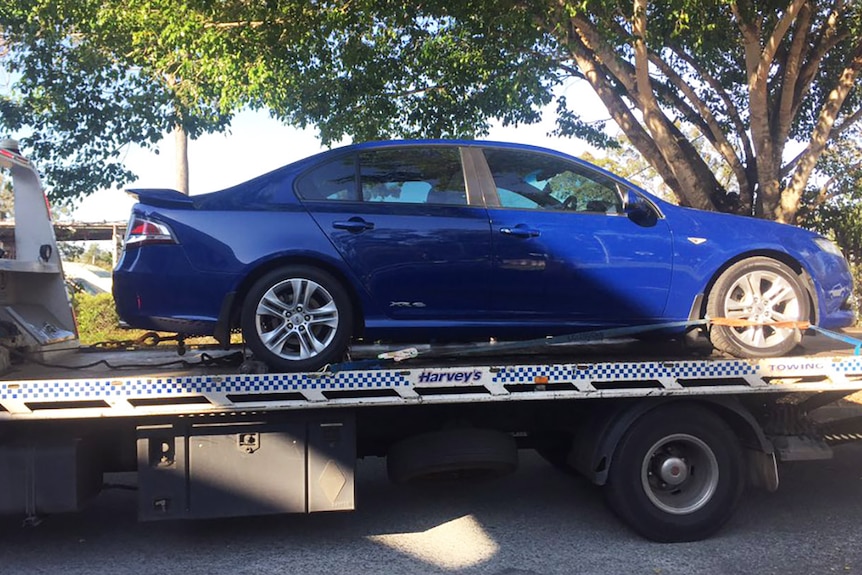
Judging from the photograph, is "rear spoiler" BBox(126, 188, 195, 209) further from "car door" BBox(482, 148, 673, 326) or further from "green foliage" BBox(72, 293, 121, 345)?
"green foliage" BBox(72, 293, 121, 345)

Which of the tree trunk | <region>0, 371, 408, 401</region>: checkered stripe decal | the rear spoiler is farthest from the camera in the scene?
the tree trunk

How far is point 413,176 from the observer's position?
4.67m

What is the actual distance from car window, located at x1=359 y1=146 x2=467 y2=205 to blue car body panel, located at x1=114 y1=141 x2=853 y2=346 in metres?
0.06

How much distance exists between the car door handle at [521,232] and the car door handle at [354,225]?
0.87 metres

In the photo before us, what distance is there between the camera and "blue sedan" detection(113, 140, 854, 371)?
4250mm

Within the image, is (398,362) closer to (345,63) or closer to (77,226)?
(345,63)

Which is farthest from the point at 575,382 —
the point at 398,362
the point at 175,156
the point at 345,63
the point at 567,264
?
the point at 175,156

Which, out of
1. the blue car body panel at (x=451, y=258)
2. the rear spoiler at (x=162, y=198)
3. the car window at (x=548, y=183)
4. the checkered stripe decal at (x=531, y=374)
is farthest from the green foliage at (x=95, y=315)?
the checkered stripe decal at (x=531, y=374)

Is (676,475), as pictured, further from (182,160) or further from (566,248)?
(182,160)

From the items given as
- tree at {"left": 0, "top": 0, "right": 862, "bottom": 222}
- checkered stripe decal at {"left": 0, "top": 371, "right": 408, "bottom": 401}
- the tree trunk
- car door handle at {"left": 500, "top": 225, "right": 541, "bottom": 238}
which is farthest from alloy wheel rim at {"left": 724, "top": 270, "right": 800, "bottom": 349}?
the tree trunk

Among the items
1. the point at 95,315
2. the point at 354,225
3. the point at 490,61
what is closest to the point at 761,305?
the point at 354,225

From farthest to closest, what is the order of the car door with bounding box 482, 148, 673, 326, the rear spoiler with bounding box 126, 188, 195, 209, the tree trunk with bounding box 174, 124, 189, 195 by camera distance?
the tree trunk with bounding box 174, 124, 189, 195 < the car door with bounding box 482, 148, 673, 326 < the rear spoiler with bounding box 126, 188, 195, 209

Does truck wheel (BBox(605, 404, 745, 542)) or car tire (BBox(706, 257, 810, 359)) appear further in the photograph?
car tire (BBox(706, 257, 810, 359))

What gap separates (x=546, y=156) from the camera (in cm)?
481
